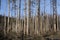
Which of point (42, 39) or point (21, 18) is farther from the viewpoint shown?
point (21, 18)

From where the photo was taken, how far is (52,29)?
6254mm

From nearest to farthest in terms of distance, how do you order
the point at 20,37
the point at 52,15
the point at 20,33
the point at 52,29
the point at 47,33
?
the point at 20,37 → the point at 20,33 → the point at 47,33 → the point at 52,29 → the point at 52,15

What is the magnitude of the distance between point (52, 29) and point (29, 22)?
1.19m

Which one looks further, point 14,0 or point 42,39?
point 14,0

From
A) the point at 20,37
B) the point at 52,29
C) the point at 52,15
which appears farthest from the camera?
the point at 52,15

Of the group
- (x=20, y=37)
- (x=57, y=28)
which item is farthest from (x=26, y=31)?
(x=57, y=28)

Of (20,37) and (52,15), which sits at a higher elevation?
(52,15)

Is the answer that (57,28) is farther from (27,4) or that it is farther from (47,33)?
(27,4)

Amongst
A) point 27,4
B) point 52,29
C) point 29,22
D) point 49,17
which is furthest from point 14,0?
point 52,29

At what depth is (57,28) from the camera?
6391mm

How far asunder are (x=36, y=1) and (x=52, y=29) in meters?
1.52

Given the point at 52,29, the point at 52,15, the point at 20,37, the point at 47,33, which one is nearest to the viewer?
the point at 20,37

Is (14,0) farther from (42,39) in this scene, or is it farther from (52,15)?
(42,39)

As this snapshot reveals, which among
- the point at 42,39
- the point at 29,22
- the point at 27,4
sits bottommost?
the point at 42,39
